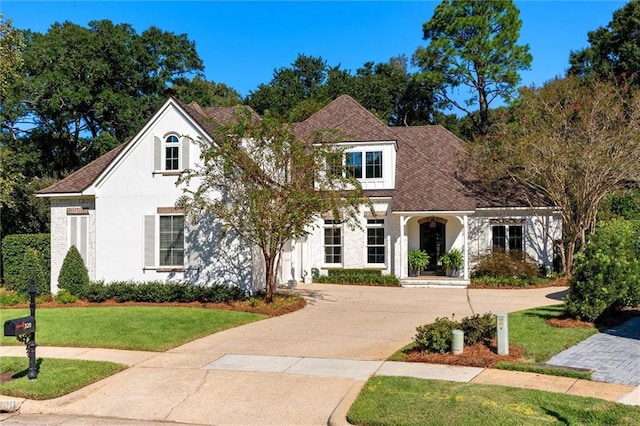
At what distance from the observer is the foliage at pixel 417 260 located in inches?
928

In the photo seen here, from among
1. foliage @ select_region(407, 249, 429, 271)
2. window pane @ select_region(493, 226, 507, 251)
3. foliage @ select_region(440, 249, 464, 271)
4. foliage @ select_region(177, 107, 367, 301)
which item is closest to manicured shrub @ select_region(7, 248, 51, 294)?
foliage @ select_region(177, 107, 367, 301)

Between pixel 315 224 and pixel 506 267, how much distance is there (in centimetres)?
824

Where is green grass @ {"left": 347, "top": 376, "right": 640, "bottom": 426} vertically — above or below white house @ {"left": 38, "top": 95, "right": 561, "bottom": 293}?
below

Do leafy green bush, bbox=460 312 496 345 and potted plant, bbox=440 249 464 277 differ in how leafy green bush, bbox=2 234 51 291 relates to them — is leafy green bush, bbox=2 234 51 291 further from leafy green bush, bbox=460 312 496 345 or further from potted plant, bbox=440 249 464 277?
leafy green bush, bbox=460 312 496 345

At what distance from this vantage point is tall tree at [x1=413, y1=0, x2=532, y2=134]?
41031mm

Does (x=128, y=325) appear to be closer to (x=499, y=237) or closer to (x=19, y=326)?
(x=19, y=326)

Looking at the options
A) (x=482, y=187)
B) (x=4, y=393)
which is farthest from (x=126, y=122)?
(x=4, y=393)

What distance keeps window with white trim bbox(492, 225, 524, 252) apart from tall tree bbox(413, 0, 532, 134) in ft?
56.7

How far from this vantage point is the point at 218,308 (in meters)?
16.4

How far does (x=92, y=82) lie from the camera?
37.8 meters

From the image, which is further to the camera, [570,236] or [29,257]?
[570,236]

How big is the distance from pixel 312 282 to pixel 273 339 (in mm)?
11392

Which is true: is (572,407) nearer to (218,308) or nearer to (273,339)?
(273,339)

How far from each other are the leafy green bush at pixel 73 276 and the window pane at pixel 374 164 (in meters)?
12.7
